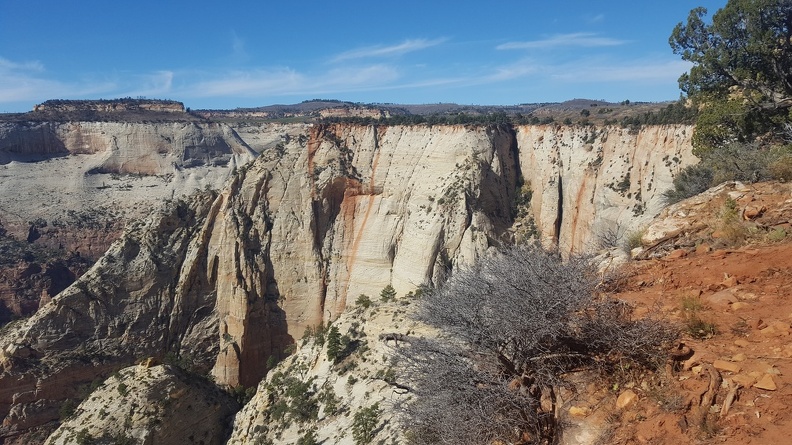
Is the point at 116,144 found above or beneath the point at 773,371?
above

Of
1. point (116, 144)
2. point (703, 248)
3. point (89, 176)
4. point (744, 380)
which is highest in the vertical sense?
point (116, 144)

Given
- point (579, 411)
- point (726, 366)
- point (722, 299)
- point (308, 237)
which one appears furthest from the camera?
point (308, 237)

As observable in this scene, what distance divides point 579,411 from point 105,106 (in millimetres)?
88836

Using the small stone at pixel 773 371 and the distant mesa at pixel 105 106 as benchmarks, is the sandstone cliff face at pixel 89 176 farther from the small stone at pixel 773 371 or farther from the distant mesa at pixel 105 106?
the small stone at pixel 773 371

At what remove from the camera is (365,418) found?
582 inches

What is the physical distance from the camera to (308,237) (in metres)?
32.8

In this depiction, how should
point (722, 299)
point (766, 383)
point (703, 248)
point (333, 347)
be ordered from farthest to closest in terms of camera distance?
1. point (333, 347)
2. point (703, 248)
3. point (722, 299)
4. point (766, 383)

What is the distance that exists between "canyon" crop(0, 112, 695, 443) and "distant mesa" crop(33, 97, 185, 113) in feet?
172

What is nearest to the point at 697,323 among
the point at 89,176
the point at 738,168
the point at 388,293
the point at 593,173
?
the point at 738,168

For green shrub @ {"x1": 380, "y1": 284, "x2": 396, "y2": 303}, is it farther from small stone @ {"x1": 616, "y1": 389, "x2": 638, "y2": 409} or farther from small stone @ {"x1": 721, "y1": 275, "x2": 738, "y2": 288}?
small stone @ {"x1": 616, "y1": 389, "x2": 638, "y2": 409}

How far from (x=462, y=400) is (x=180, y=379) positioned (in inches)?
779

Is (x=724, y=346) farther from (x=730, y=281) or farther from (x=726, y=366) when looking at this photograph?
(x=730, y=281)

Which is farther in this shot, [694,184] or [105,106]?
[105,106]

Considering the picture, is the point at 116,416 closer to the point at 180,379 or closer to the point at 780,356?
the point at 180,379
